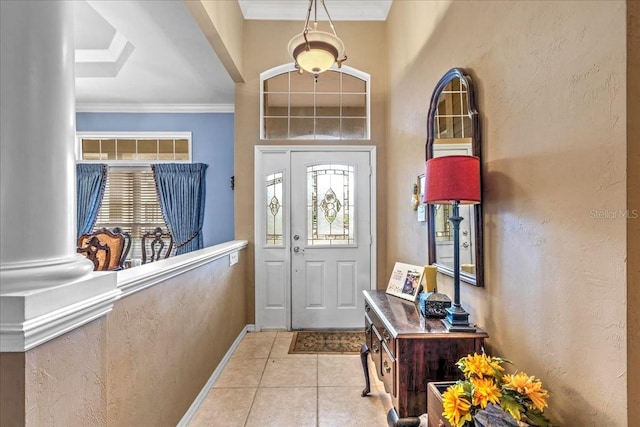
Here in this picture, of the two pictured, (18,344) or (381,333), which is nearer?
(18,344)

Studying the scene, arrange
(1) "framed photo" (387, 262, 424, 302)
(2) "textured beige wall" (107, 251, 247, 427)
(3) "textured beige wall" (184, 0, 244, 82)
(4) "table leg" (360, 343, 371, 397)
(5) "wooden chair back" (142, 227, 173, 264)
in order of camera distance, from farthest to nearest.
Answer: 1. (5) "wooden chair back" (142, 227, 173, 264)
2. (3) "textured beige wall" (184, 0, 244, 82)
3. (4) "table leg" (360, 343, 371, 397)
4. (1) "framed photo" (387, 262, 424, 302)
5. (2) "textured beige wall" (107, 251, 247, 427)

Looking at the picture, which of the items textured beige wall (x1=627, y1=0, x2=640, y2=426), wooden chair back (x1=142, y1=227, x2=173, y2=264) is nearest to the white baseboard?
wooden chair back (x1=142, y1=227, x2=173, y2=264)

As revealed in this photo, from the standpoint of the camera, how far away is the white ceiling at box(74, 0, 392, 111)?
2881mm

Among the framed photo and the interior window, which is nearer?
the framed photo

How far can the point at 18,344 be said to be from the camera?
2.60ft

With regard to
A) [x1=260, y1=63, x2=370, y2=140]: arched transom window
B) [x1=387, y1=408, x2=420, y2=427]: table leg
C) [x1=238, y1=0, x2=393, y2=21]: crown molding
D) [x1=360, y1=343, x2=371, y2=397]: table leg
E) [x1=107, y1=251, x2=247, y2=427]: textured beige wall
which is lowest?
[x1=360, y1=343, x2=371, y2=397]: table leg

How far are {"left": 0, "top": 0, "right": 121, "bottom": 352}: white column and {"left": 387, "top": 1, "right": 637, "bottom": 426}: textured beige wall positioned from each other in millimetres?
1554

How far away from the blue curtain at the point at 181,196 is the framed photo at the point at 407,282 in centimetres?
337

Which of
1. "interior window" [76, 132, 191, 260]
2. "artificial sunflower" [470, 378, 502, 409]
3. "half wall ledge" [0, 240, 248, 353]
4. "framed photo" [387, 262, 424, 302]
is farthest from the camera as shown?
"interior window" [76, 132, 191, 260]

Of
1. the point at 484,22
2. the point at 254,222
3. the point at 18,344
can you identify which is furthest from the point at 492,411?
the point at 254,222

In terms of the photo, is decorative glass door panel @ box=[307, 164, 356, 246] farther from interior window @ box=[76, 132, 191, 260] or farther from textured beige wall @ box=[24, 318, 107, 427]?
textured beige wall @ box=[24, 318, 107, 427]

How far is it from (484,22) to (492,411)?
171cm

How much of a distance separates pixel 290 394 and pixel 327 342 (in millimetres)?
965

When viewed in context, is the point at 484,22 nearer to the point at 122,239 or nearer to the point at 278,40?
the point at 278,40
